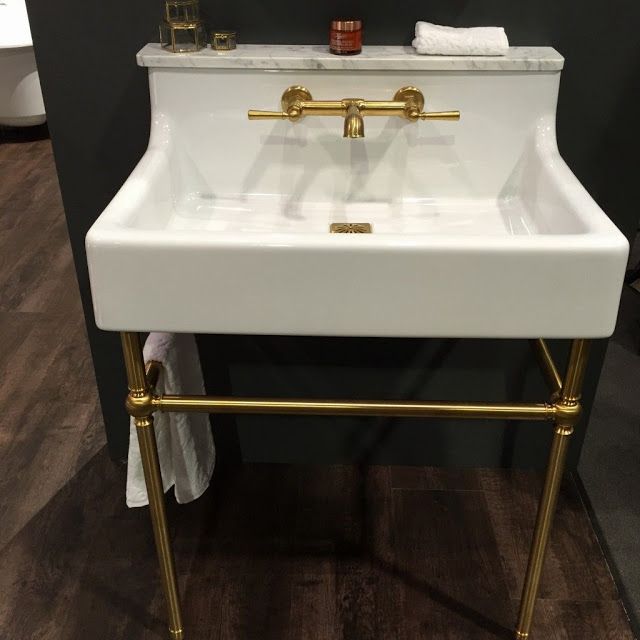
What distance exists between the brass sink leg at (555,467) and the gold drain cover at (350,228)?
0.37 m

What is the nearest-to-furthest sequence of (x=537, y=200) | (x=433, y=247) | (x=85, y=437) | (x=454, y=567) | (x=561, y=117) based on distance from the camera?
(x=433, y=247) < (x=537, y=200) < (x=561, y=117) < (x=454, y=567) < (x=85, y=437)

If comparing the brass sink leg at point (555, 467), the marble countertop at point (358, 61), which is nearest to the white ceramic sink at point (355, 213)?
the marble countertop at point (358, 61)

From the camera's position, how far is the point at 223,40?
121 cm

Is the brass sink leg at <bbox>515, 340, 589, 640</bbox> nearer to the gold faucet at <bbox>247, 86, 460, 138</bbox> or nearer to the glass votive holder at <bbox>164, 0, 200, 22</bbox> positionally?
the gold faucet at <bbox>247, 86, 460, 138</bbox>

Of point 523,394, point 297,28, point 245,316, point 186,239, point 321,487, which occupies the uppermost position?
point 297,28

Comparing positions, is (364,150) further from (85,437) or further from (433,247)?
(85,437)

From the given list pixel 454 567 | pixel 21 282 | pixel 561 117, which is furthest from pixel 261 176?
pixel 21 282

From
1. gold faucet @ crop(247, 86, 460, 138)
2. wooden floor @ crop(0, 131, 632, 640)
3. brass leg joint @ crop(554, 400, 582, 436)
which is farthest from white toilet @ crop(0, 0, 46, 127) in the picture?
brass leg joint @ crop(554, 400, 582, 436)

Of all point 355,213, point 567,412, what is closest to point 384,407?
point 567,412

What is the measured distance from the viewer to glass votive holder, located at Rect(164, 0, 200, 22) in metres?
1.19

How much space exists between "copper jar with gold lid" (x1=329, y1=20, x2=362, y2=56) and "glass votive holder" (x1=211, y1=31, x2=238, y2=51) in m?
0.16

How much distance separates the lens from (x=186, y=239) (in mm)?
907

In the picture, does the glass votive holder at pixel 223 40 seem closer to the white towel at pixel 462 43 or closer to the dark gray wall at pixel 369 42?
the dark gray wall at pixel 369 42

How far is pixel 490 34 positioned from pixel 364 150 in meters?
0.26
